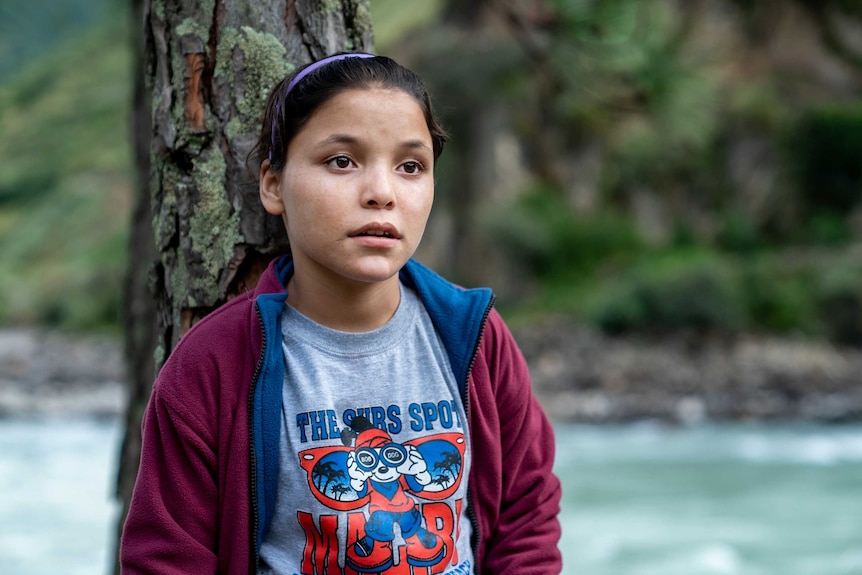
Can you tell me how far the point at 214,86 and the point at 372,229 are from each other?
0.47 meters

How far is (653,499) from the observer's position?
673cm

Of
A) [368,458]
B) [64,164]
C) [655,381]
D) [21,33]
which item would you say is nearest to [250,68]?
[368,458]

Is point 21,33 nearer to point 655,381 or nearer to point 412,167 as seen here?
point 412,167

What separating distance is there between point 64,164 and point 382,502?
18504 millimetres

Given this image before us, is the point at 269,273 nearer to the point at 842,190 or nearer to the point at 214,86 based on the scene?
Answer: the point at 214,86

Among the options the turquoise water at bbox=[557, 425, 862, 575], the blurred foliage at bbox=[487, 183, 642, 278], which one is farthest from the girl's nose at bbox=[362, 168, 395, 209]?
the blurred foliage at bbox=[487, 183, 642, 278]

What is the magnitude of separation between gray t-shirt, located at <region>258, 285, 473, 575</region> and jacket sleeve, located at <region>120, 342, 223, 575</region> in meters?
0.09

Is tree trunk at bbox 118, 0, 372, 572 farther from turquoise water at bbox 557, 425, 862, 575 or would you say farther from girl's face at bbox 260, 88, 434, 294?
turquoise water at bbox 557, 425, 862, 575

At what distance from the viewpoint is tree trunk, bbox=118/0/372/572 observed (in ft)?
5.14

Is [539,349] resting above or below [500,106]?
below

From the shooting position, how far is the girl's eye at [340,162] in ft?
4.20

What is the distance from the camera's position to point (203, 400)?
4.12 feet

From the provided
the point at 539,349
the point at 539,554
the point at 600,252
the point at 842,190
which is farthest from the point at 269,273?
the point at 842,190

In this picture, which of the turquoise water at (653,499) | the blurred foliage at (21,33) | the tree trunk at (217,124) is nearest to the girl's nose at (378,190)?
the tree trunk at (217,124)
